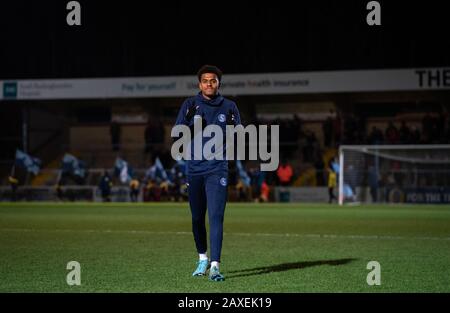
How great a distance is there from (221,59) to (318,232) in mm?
22835

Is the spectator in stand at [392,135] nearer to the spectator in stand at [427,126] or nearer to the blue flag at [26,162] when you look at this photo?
the spectator in stand at [427,126]

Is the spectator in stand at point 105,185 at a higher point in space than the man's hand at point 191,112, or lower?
lower

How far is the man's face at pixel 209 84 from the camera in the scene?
7.47 m

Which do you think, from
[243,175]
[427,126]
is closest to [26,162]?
[243,175]

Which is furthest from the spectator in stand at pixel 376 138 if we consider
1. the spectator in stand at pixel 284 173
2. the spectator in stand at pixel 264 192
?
the spectator in stand at pixel 264 192

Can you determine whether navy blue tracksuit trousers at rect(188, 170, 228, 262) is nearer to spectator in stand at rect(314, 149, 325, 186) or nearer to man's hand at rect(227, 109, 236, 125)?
man's hand at rect(227, 109, 236, 125)

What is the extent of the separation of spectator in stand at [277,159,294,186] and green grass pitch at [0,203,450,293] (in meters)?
13.6

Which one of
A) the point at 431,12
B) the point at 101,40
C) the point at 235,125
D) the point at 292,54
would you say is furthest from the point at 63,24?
the point at 235,125

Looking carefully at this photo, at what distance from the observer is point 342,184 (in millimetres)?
29000

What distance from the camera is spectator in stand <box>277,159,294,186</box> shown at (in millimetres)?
30797

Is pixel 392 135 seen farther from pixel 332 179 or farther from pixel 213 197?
pixel 213 197

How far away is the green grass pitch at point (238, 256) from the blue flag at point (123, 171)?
15092 mm
